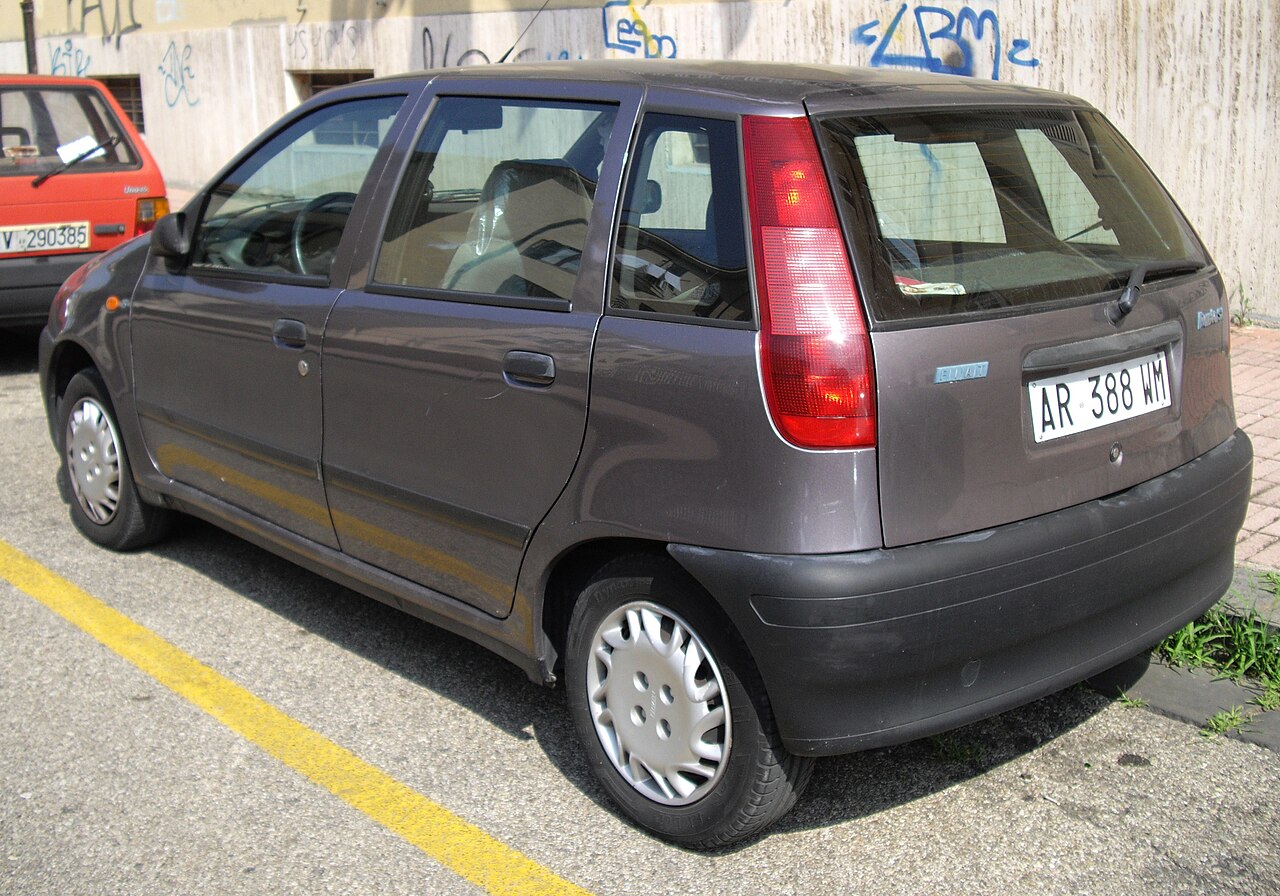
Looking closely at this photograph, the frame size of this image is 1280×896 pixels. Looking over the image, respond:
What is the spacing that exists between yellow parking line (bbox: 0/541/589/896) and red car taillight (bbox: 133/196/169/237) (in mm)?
3579

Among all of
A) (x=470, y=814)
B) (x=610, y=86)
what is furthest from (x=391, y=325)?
(x=470, y=814)

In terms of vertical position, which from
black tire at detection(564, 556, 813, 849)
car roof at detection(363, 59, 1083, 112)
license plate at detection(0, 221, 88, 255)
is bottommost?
black tire at detection(564, 556, 813, 849)

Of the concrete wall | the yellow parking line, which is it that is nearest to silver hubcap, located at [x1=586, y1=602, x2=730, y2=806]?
the yellow parking line

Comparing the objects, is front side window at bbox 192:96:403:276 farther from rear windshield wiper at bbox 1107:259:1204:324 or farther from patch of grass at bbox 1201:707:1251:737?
patch of grass at bbox 1201:707:1251:737

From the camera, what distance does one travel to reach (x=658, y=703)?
9.98 feet

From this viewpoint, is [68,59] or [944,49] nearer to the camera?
[944,49]

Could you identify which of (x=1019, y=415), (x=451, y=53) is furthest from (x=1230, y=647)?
(x=451, y=53)

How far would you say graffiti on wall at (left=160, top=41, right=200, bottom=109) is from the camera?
16297 millimetres

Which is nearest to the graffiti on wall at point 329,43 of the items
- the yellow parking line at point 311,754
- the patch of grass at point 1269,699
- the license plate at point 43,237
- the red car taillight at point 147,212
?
Answer: the red car taillight at point 147,212

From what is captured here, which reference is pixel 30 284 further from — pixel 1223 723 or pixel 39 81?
pixel 1223 723

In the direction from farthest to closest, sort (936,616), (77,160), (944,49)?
1. (944,49)
2. (77,160)
3. (936,616)

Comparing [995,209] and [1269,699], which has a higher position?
[995,209]

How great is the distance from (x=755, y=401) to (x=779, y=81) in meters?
0.82

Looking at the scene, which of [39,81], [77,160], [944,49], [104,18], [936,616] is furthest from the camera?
[104,18]
